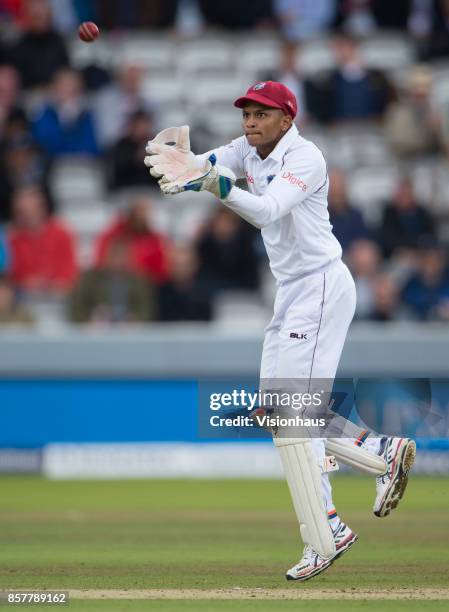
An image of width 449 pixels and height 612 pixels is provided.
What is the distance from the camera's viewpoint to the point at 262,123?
22.5 feet

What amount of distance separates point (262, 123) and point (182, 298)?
664 cm

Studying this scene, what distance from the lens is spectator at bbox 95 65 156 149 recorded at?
1522cm

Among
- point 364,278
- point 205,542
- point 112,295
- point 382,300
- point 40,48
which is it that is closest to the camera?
point 205,542

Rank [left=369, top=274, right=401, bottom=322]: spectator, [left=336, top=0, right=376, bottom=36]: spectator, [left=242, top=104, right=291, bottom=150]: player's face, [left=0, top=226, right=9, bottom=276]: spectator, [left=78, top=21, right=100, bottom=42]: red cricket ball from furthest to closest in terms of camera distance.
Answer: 1. [left=336, top=0, right=376, bottom=36]: spectator
2. [left=0, top=226, right=9, bottom=276]: spectator
3. [left=369, top=274, right=401, bottom=322]: spectator
4. [left=78, top=21, right=100, bottom=42]: red cricket ball
5. [left=242, top=104, right=291, bottom=150]: player's face

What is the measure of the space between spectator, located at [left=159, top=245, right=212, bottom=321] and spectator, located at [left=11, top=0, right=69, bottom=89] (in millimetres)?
3614

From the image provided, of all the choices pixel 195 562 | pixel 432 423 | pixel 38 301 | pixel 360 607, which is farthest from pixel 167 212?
pixel 360 607

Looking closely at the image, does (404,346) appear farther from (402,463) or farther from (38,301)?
(402,463)

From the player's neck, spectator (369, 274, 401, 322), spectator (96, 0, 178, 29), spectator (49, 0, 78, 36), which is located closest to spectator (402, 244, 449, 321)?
spectator (369, 274, 401, 322)

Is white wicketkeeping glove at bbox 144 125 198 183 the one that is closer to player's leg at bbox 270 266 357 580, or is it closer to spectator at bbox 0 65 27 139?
player's leg at bbox 270 266 357 580

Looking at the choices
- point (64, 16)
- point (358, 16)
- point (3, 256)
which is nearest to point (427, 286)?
point (3, 256)

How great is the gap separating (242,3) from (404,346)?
6.32 m

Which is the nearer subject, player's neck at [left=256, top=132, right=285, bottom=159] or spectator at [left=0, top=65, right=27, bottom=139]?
player's neck at [left=256, top=132, right=285, bottom=159]

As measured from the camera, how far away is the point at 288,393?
22.8 feet

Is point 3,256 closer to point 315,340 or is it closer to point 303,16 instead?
point 303,16
